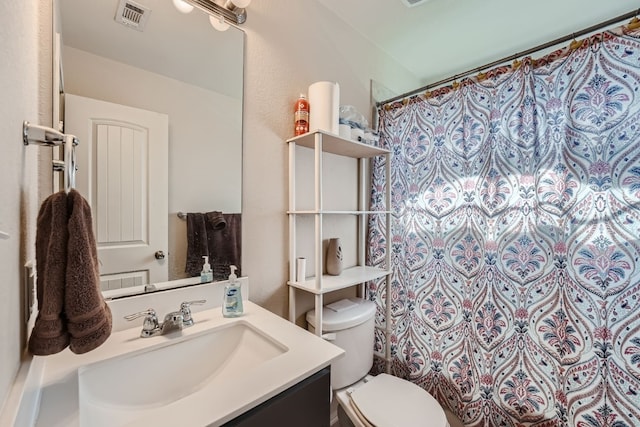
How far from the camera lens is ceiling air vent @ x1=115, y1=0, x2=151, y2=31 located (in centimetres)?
92

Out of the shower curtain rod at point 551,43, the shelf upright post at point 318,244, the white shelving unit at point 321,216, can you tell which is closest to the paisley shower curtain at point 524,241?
the shower curtain rod at point 551,43

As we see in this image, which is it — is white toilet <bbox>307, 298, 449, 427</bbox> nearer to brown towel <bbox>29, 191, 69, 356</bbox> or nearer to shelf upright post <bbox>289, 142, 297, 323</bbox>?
shelf upright post <bbox>289, 142, 297, 323</bbox>

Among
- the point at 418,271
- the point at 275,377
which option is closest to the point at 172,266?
the point at 275,377

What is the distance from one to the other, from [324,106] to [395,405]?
1.37m

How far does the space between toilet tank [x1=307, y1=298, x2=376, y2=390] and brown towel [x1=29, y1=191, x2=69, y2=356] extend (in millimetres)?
941

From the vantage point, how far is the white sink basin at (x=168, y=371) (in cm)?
70

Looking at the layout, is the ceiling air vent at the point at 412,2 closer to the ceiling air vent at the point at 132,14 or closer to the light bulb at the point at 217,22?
the light bulb at the point at 217,22

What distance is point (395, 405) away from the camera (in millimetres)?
1137

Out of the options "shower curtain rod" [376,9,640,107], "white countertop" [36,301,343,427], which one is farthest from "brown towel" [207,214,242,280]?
"shower curtain rod" [376,9,640,107]

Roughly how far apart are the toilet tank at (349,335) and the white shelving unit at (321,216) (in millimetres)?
89

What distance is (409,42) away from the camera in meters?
1.79

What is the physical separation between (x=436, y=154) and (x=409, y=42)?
2.86 feet

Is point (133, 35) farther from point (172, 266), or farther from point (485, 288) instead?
point (485, 288)

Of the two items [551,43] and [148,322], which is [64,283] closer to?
[148,322]
